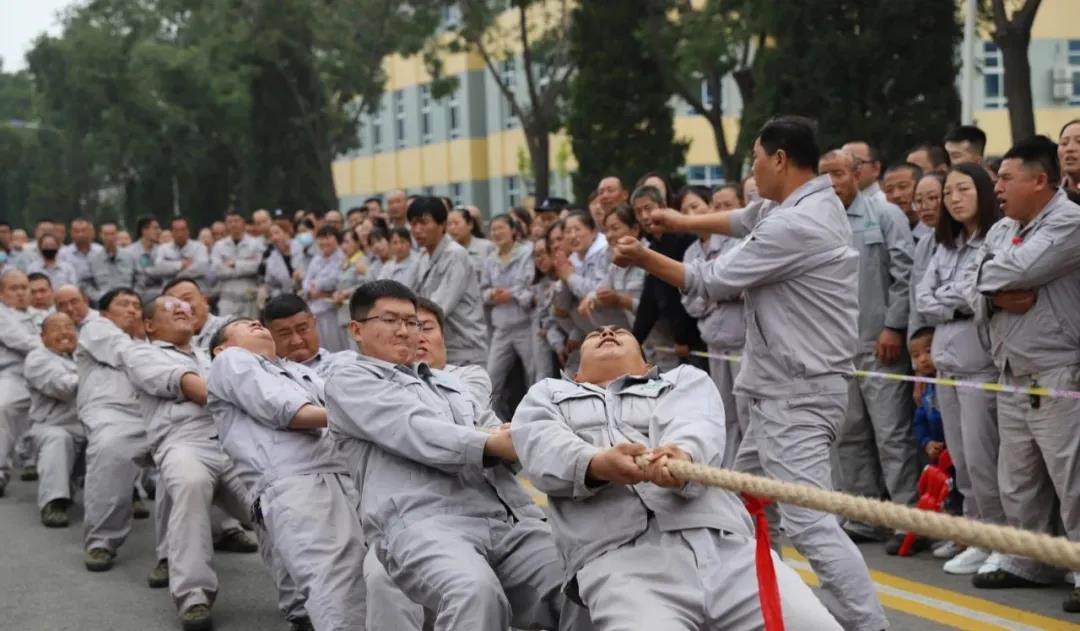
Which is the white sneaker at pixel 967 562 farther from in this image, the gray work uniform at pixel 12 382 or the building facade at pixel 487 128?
the building facade at pixel 487 128

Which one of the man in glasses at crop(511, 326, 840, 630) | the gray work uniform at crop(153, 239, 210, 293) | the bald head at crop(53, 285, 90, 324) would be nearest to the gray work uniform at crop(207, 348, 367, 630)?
the man in glasses at crop(511, 326, 840, 630)

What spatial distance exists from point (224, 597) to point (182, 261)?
12.3 meters

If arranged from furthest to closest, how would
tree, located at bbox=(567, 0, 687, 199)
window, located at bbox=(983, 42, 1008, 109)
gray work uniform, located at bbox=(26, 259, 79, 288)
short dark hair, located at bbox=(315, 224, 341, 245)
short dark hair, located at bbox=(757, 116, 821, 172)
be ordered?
1. window, located at bbox=(983, 42, 1008, 109)
2. tree, located at bbox=(567, 0, 687, 199)
3. gray work uniform, located at bbox=(26, 259, 79, 288)
4. short dark hair, located at bbox=(315, 224, 341, 245)
5. short dark hair, located at bbox=(757, 116, 821, 172)

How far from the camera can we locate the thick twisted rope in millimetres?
3154

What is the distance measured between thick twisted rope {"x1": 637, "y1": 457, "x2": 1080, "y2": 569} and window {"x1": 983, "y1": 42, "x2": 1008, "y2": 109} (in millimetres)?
33520

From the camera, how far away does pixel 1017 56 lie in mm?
17219

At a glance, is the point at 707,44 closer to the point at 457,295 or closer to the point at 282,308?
the point at 457,295

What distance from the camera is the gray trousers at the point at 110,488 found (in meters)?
9.09

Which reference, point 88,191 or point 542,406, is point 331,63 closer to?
point 88,191

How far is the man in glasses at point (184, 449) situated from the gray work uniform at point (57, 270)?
33.0 ft

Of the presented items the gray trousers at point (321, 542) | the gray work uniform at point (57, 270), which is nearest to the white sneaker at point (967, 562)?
the gray trousers at point (321, 542)

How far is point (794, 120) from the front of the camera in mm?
6547

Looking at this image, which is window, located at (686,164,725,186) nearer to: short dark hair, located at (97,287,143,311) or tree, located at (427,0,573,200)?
tree, located at (427,0,573,200)

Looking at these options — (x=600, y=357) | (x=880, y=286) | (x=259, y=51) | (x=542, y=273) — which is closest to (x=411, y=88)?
(x=259, y=51)
